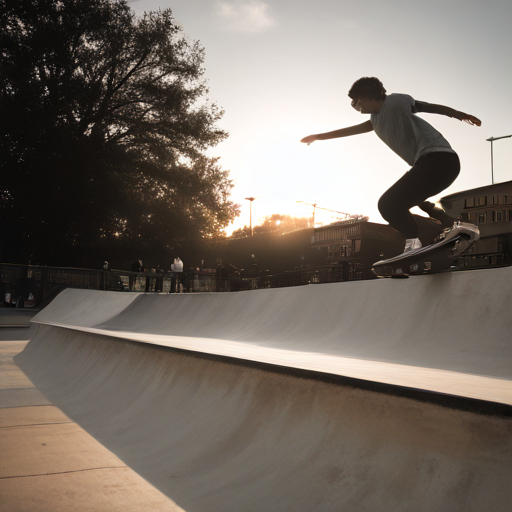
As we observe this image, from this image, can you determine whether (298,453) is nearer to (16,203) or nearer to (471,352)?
(471,352)

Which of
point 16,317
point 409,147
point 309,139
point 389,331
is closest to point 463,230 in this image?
point 409,147

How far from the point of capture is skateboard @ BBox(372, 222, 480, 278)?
4.21 meters

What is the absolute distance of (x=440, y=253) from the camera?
14.1ft

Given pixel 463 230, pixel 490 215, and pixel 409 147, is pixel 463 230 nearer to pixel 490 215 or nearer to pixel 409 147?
pixel 409 147

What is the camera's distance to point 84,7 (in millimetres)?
23969

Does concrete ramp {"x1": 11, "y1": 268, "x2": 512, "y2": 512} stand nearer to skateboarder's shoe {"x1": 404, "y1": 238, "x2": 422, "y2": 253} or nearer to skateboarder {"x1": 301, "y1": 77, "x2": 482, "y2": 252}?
skateboarder's shoe {"x1": 404, "y1": 238, "x2": 422, "y2": 253}

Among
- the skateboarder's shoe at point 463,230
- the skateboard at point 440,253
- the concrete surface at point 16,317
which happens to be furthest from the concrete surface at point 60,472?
the concrete surface at point 16,317

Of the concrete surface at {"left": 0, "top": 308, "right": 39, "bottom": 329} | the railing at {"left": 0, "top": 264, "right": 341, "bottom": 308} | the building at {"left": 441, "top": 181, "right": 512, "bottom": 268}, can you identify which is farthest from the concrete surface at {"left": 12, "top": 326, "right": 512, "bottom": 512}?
the railing at {"left": 0, "top": 264, "right": 341, "bottom": 308}

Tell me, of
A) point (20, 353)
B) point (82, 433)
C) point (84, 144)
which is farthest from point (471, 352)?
point (84, 144)

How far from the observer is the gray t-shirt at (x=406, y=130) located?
4.17 meters

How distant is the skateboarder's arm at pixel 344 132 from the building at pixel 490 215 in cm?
107

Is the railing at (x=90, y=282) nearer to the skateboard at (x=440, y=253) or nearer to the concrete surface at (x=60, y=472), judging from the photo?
the skateboard at (x=440, y=253)

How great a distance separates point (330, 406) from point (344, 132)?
346 cm

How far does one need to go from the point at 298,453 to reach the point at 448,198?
355 cm
